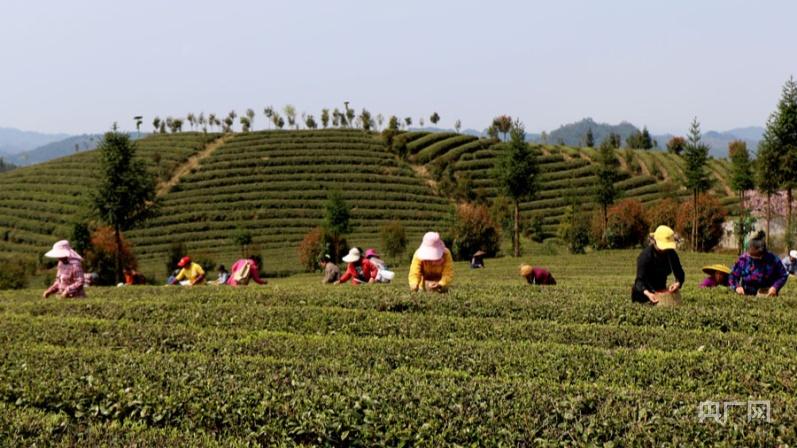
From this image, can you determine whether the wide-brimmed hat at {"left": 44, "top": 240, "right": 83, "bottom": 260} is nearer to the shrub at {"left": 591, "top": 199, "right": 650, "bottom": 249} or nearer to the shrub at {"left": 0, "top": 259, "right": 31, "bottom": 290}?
the shrub at {"left": 0, "top": 259, "right": 31, "bottom": 290}

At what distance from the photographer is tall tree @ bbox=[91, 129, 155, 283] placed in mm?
34156

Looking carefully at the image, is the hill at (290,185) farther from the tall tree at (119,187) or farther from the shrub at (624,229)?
the tall tree at (119,187)

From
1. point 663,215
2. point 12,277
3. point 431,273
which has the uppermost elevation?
point 663,215

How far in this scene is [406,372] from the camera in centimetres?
764

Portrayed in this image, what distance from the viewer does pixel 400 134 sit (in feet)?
310

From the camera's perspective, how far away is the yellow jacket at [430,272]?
12.9 m

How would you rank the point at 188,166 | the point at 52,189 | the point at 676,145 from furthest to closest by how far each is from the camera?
1. the point at 676,145
2. the point at 188,166
3. the point at 52,189

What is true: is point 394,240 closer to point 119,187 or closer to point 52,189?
point 119,187

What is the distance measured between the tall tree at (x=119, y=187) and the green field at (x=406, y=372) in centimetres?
2336

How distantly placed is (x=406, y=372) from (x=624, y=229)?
152 ft

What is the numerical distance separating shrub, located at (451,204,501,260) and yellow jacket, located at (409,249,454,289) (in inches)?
1345

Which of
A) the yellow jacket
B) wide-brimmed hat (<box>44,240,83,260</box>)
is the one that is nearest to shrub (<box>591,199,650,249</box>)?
the yellow jacket

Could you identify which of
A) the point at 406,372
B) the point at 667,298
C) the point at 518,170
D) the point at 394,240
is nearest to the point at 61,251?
the point at 406,372

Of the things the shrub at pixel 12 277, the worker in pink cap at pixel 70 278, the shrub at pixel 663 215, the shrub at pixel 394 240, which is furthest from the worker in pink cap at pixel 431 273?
the shrub at pixel 663 215
